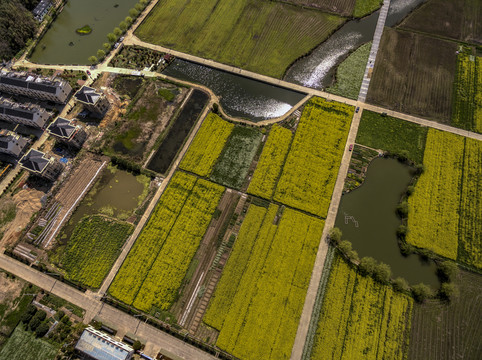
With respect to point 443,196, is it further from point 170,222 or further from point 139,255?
point 139,255

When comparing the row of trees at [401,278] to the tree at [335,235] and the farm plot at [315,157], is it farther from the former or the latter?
the farm plot at [315,157]

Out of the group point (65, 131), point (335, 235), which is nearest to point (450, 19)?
point (335, 235)

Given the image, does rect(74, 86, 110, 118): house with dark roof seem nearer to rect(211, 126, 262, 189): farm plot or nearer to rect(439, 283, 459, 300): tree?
rect(211, 126, 262, 189): farm plot

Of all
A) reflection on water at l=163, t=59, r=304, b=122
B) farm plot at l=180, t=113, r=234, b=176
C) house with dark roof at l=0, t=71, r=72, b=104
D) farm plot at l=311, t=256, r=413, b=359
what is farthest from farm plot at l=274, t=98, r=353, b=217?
house with dark roof at l=0, t=71, r=72, b=104

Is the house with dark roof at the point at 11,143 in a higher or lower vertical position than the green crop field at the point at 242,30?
lower

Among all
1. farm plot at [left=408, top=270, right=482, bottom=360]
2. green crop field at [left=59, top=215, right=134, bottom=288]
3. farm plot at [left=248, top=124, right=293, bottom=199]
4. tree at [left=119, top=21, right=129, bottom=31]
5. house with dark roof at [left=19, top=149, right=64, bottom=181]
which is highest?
tree at [left=119, top=21, right=129, bottom=31]

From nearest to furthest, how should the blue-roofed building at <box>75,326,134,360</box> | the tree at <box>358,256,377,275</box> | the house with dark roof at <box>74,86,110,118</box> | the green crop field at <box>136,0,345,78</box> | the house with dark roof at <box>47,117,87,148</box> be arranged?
1. the blue-roofed building at <box>75,326,134,360</box>
2. the tree at <box>358,256,377,275</box>
3. the house with dark roof at <box>47,117,87,148</box>
4. the house with dark roof at <box>74,86,110,118</box>
5. the green crop field at <box>136,0,345,78</box>

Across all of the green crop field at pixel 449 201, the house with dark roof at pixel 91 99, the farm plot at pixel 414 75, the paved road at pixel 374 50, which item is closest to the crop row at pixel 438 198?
the green crop field at pixel 449 201
